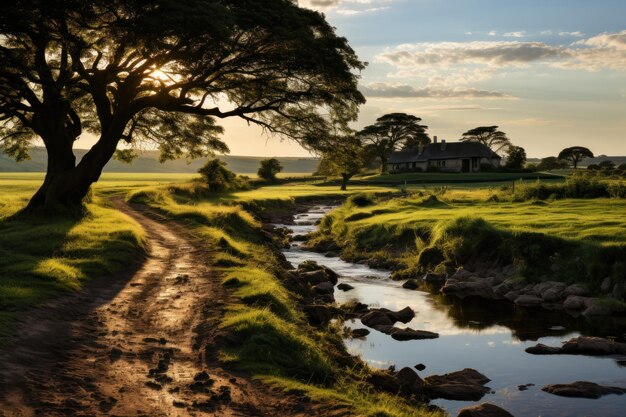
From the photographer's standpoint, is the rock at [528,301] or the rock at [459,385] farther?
the rock at [528,301]

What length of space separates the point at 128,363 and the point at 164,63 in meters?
18.9

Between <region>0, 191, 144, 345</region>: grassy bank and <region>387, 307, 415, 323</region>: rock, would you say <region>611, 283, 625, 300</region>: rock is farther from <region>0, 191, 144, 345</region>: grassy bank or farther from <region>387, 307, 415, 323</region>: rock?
<region>0, 191, 144, 345</region>: grassy bank

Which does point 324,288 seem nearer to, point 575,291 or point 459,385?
point 575,291

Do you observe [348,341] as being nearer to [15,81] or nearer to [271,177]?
[15,81]

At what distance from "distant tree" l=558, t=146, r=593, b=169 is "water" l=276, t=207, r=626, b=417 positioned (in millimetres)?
106369

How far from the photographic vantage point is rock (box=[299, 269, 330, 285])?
73.5 ft

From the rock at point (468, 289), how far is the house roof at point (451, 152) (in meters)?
83.0

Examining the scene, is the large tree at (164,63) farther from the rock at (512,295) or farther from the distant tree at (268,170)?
the distant tree at (268,170)

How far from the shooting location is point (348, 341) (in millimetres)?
15453

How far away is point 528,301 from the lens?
67.5ft

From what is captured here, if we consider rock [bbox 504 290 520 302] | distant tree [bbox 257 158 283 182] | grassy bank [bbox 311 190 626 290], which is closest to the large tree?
grassy bank [bbox 311 190 626 290]

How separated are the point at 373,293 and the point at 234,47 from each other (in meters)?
11.7

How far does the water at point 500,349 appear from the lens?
460 inches

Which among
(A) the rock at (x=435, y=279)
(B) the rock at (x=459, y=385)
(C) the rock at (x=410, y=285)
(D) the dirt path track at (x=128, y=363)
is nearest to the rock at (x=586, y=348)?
(B) the rock at (x=459, y=385)
